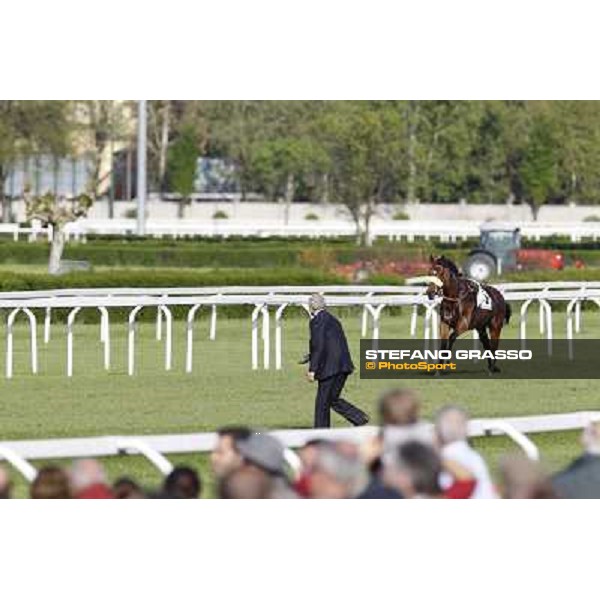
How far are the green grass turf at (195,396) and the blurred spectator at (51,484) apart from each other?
315cm

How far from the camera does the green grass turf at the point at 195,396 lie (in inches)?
523

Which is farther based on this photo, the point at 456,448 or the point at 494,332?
the point at 494,332

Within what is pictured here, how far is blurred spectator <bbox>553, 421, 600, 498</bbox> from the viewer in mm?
7570

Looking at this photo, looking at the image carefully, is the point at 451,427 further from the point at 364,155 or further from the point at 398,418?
the point at 364,155

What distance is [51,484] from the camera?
7.49m

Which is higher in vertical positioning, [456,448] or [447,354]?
[456,448]

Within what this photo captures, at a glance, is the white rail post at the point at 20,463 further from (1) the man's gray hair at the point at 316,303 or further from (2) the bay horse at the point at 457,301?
(2) the bay horse at the point at 457,301

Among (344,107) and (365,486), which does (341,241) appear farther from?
(365,486)

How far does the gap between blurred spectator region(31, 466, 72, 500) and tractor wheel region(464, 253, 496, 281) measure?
2294cm

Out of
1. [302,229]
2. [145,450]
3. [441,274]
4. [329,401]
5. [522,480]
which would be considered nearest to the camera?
[522,480]

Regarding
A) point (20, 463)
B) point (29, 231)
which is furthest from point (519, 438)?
point (29, 231)

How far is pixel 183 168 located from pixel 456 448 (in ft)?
135

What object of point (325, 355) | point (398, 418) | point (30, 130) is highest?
point (30, 130)
